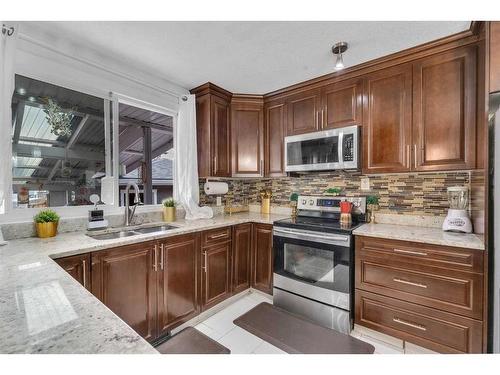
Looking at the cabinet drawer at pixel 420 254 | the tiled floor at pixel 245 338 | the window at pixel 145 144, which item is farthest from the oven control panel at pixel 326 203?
the window at pixel 145 144

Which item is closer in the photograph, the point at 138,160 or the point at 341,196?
the point at 341,196

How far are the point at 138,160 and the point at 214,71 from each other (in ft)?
4.99

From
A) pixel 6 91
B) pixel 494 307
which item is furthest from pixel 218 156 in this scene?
pixel 494 307

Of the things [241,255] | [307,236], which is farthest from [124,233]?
[307,236]

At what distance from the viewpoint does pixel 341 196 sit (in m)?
2.49

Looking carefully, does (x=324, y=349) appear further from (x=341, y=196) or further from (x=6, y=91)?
(x=6, y=91)

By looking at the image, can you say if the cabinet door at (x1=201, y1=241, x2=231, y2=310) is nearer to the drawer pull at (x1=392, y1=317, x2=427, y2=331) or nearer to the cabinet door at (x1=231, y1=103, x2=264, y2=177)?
the cabinet door at (x1=231, y1=103, x2=264, y2=177)

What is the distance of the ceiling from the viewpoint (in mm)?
1600

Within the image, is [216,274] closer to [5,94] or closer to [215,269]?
[215,269]

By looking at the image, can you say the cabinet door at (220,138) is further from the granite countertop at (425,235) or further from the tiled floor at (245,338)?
the granite countertop at (425,235)

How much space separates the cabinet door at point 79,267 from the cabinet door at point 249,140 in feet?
5.75

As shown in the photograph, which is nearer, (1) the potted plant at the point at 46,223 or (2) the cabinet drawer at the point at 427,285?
(2) the cabinet drawer at the point at 427,285

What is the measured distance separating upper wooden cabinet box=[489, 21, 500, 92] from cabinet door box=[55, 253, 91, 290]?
8.34 ft

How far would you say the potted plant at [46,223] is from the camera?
1.64m
